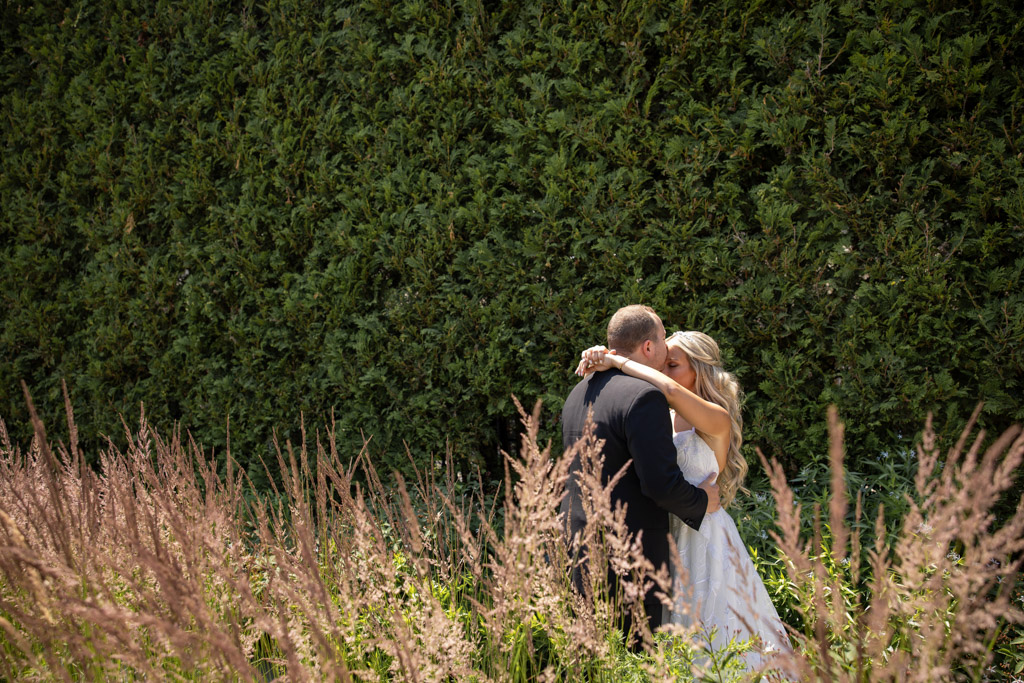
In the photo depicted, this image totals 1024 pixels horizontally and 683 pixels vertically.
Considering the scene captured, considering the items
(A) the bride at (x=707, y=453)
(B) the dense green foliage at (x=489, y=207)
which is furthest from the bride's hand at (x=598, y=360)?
(B) the dense green foliage at (x=489, y=207)

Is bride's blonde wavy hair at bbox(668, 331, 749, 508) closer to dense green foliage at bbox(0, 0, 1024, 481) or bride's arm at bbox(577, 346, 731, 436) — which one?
bride's arm at bbox(577, 346, 731, 436)

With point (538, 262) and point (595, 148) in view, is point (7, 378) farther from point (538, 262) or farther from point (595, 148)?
point (595, 148)

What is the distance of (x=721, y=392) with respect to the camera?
3352 millimetres

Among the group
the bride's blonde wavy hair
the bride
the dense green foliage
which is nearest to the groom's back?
the bride

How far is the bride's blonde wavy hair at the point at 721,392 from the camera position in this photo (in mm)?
3344

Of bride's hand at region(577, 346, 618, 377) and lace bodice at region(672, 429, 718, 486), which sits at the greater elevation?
bride's hand at region(577, 346, 618, 377)

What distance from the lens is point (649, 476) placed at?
2.79 metres

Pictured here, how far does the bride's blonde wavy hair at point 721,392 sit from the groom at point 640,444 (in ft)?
0.58

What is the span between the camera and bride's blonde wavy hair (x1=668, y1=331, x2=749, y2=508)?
11.0 ft

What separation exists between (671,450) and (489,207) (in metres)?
2.31

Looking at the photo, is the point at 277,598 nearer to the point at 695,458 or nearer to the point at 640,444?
the point at 640,444

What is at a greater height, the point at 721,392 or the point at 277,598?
the point at 277,598

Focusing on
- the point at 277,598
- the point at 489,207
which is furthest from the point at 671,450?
the point at 489,207

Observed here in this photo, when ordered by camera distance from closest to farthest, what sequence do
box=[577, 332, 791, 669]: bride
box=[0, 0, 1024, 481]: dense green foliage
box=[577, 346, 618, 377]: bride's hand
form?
box=[577, 332, 791, 669]: bride
box=[577, 346, 618, 377]: bride's hand
box=[0, 0, 1024, 481]: dense green foliage
